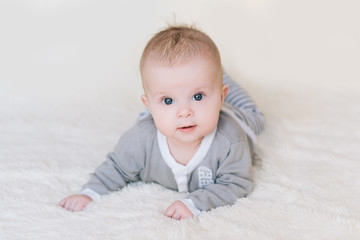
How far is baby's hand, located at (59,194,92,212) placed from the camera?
128 cm

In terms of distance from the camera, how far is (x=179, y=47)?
3.87ft

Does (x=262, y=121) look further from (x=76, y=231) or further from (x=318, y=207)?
(x=76, y=231)

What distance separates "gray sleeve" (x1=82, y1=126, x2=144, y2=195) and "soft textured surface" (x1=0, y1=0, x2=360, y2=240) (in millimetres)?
58

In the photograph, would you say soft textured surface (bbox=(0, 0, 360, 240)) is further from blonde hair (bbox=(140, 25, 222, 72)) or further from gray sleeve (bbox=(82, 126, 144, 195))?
blonde hair (bbox=(140, 25, 222, 72))

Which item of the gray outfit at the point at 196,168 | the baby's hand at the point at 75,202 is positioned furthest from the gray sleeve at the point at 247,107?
the baby's hand at the point at 75,202

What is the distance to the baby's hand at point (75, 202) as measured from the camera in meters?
1.28

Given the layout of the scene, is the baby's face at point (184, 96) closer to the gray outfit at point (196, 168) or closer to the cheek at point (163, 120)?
the cheek at point (163, 120)

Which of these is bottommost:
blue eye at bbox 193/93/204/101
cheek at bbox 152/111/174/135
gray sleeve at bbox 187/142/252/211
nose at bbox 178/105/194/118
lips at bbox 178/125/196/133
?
gray sleeve at bbox 187/142/252/211

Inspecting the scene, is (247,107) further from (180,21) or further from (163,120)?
(180,21)

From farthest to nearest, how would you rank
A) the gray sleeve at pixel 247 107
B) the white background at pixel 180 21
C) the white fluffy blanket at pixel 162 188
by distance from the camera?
1. the white background at pixel 180 21
2. the gray sleeve at pixel 247 107
3. the white fluffy blanket at pixel 162 188

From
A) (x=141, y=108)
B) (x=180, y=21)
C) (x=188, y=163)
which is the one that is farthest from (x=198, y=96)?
(x=180, y=21)

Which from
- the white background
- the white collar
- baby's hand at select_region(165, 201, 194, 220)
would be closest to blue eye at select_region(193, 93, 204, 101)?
the white collar

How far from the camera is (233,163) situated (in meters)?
1.32

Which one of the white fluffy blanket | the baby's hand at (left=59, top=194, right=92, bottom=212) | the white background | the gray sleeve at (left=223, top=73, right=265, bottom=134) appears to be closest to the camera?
the white fluffy blanket
